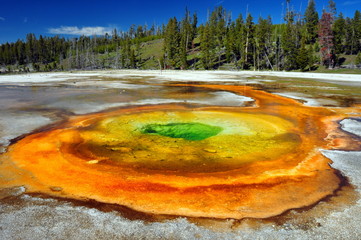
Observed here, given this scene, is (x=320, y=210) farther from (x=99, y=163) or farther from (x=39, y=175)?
(x=39, y=175)

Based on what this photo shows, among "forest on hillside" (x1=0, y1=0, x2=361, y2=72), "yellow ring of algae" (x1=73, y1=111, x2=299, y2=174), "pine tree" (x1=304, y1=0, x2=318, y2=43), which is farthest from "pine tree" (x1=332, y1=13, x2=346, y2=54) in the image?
"yellow ring of algae" (x1=73, y1=111, x2=299, y2=174)

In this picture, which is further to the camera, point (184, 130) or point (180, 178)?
point (184, 130)

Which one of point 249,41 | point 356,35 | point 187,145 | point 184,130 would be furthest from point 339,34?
point 187,145

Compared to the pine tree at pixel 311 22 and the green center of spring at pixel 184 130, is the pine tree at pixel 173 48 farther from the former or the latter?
the green center of spring at pixel 184 130

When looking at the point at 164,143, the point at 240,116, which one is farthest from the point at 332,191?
the point at 240,116

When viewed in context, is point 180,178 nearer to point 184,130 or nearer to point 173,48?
point 184,130

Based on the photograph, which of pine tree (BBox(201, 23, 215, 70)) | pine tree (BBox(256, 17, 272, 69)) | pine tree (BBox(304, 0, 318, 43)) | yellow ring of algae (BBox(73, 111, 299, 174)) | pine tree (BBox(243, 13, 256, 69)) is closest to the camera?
yellow ring of algae (BBox(73, 111, 299, 174))

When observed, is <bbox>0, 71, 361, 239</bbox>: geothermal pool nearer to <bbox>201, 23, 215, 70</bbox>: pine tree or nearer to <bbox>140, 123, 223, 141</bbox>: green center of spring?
<bbox>140, 123, 223, 141</bbox>: green center of spring
